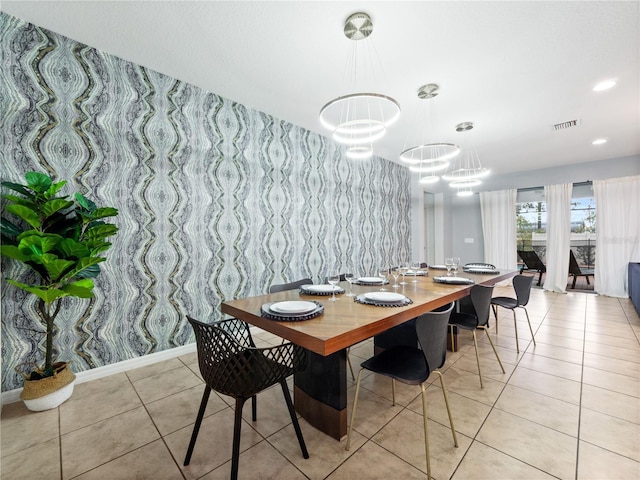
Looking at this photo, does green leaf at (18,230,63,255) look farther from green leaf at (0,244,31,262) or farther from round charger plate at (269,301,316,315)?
round charger plate at (269,301,316,315)

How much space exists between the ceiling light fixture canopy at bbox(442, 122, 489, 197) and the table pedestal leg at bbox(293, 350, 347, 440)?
311cm

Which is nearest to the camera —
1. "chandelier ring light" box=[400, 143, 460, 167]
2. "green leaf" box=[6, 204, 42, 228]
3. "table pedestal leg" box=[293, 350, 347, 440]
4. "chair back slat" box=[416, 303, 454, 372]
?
"chair back slat" box=[416, 303, 454, 372]

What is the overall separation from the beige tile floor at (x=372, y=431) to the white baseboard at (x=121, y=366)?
0.21ft

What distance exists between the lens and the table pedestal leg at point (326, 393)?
5.07 ft

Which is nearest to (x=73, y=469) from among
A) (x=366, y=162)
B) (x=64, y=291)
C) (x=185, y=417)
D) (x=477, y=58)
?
(x=185, y=417)

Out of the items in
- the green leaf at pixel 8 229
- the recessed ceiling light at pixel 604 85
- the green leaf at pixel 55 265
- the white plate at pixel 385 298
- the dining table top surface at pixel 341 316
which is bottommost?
the dining table top surface at pixel 341 316

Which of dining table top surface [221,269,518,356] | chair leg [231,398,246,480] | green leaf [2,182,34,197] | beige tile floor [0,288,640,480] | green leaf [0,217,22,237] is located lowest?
beige tile floor [0,288,640,480]

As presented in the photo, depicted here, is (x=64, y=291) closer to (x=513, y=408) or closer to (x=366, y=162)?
(x=513, y=408)

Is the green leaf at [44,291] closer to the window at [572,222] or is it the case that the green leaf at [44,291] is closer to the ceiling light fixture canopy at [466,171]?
the ceiling light fixture canopy at [466,171]

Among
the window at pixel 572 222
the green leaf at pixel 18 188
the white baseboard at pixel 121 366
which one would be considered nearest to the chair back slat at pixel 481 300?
the white baseboard at pixel 121 366

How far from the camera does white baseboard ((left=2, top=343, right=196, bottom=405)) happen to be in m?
1.90

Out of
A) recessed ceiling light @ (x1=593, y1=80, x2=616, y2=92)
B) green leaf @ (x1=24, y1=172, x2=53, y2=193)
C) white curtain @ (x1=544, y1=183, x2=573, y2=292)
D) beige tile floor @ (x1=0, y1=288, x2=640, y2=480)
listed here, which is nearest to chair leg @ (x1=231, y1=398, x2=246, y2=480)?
beige tile floor @ (x1=0, y1=288, x2=640, y2=480)

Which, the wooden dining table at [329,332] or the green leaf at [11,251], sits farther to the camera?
the green leaf at [11,251]

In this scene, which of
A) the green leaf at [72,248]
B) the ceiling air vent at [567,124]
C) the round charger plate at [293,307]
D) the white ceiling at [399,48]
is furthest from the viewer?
the ceiling air vent at [567,124]
